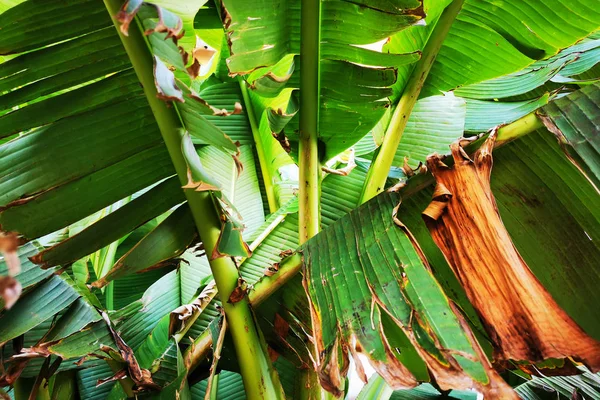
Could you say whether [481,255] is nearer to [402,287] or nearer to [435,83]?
[402,287]

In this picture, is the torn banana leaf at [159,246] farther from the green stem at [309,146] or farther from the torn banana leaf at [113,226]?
the green stem at [309,146]

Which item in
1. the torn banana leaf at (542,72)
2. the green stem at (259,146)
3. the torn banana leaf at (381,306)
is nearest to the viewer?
the torn banana leaf at (381,306)

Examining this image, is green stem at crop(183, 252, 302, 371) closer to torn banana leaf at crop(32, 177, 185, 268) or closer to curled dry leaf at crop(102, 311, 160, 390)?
curled dry leaf at crop(102, 311, 160, 390)

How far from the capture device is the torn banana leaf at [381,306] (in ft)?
1.37

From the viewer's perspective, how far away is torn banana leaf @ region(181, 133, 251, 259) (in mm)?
467

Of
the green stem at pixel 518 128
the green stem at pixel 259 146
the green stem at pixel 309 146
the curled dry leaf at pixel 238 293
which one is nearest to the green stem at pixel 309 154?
the green stem at pixel 309 146

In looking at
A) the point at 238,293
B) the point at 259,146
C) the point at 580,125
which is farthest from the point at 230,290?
the point at 259,146

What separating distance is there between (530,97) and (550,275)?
1.93 ft

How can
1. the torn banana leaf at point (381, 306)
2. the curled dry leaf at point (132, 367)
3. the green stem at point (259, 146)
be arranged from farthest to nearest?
the green stem at point (259, 146) → the curled dry leaf at point (132, 367) → the torn banana leaf at point (381, 306)

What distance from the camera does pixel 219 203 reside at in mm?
579

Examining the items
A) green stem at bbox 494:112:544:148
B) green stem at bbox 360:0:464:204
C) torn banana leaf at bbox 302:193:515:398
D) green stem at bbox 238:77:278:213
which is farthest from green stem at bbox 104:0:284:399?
green stem at bbox 238:77:278:213

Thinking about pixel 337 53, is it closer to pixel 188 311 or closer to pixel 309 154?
pixel 309 154

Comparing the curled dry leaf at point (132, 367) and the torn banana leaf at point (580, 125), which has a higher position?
the torn banana leaf at point (580, 125)

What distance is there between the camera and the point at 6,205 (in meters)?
0.53
